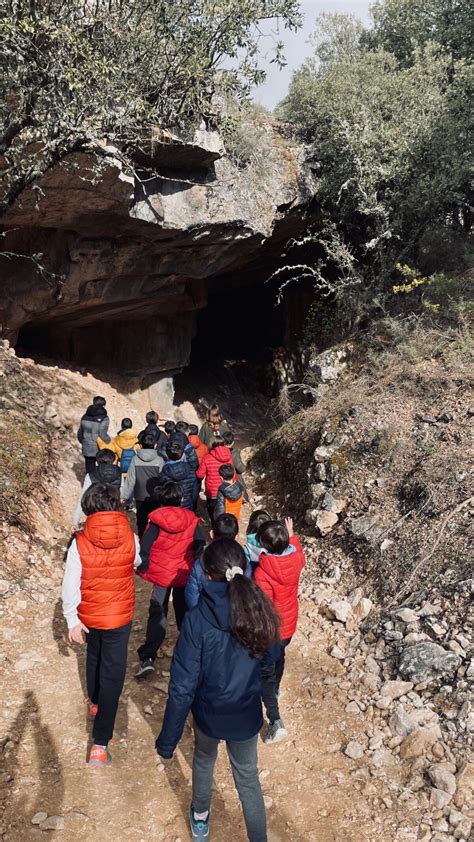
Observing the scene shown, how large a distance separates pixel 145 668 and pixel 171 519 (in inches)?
58.7

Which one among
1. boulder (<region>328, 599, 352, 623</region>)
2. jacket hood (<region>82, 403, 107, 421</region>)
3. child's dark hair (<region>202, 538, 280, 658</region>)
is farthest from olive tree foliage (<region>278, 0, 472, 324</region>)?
child's dark hair (<region>202, 538, 280, 658</region>)

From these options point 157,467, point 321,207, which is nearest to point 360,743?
point 157,467

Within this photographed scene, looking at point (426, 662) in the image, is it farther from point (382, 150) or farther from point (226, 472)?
point (382, 150)

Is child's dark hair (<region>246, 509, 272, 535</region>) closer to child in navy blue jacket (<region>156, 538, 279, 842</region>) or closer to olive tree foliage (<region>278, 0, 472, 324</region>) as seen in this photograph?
child in navy blue jacket (<region>156, 538, 279, 842</region>)

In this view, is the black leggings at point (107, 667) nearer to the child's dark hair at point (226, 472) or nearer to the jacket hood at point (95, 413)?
the child's dark hair at point (226, 472)

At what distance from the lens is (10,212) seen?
9.00 meters

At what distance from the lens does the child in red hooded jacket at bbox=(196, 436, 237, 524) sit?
6.97 meters

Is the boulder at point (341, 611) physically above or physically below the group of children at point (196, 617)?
below

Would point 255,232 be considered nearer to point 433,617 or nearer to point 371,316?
point 371,316

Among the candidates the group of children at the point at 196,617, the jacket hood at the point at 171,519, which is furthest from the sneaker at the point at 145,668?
the jacket hood at the point at 171,519

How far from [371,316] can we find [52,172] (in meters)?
6.76

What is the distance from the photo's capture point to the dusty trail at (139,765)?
3.57 metres

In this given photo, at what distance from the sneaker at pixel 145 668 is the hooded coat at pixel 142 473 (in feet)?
6.62

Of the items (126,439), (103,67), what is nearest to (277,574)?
(126,439)
